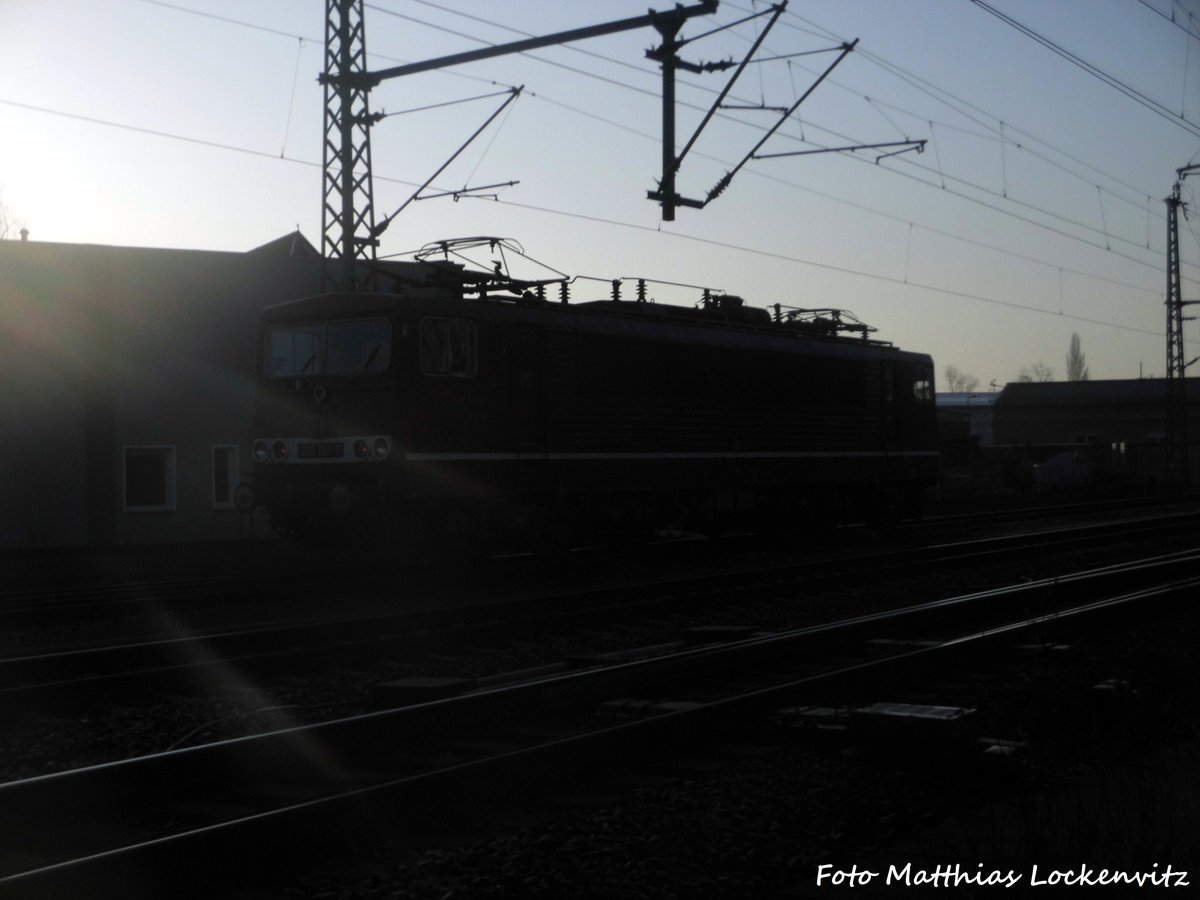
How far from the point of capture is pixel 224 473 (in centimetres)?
2862

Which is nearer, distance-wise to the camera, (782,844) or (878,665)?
(782,844)

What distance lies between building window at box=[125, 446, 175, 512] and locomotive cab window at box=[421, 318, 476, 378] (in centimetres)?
1394

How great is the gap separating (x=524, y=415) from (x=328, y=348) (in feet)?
8.38

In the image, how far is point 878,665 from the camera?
804cm

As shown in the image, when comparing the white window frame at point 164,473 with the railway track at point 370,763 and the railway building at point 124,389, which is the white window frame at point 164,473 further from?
the railway track at point 370,763

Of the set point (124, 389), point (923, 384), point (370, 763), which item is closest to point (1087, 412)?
point (923, 384)

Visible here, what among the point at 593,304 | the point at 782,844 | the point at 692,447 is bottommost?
the point at 782,844

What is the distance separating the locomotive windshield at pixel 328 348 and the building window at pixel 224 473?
11998mm

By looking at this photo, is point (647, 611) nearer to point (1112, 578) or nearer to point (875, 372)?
point (1112, 578)

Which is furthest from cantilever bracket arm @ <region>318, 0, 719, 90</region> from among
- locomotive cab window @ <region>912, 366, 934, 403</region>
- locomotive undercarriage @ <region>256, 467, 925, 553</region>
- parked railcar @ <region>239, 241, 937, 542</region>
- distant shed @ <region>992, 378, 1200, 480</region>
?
distant shed @ <region>992, 378, 1200, 480</region>

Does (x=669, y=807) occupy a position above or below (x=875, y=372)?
below

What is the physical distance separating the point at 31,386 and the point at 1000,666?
886 inches

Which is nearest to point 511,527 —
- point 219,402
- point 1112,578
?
point 1112,578

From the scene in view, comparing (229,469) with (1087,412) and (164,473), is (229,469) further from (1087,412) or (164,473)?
(1087,412)
